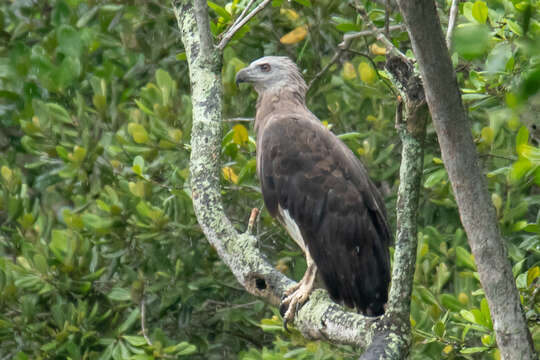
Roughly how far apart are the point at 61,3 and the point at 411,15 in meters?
4.43

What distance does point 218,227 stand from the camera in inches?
120

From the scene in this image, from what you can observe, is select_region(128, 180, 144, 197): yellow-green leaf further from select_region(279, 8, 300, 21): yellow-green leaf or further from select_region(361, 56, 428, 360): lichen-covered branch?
select_region(361, 56, 428, 360): lichen-covered branch

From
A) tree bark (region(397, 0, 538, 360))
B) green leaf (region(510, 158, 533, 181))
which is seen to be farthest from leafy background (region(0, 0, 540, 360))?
green leaf (region(510, 158, 533, 181))

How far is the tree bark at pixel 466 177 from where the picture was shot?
5.70ft

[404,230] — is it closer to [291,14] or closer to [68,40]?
[291,14]

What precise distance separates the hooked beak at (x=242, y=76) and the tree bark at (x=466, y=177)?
9.27 ft

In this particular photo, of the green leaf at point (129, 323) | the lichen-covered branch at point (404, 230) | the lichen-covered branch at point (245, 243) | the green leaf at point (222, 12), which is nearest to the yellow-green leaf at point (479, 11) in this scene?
the lichen-covered branch at point (404, 230)

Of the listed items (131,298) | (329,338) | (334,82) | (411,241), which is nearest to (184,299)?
(131,298)

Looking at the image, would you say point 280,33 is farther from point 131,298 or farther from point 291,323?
point 291,323

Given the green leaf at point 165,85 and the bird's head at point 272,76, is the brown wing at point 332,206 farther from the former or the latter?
the green leaf at point 165,85

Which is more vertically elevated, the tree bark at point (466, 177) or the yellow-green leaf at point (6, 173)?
the tree bark at point (466, 177)

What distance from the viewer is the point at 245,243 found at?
299 cm

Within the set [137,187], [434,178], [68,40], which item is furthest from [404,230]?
[68,40]

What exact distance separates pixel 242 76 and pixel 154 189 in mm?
1027
